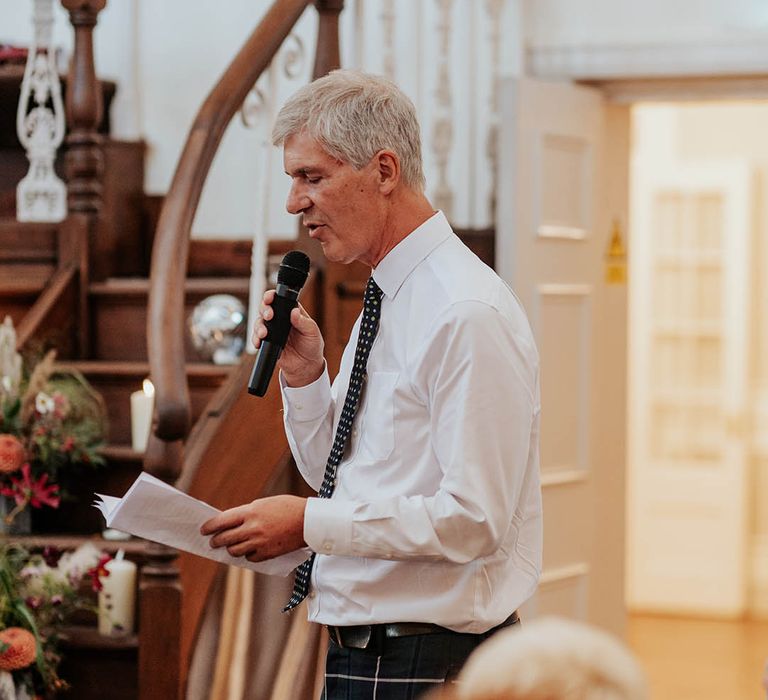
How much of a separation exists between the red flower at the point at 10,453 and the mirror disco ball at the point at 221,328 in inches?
29.1

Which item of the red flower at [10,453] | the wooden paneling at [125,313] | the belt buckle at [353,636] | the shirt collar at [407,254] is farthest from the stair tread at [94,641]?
the shirt collar at [407,254]

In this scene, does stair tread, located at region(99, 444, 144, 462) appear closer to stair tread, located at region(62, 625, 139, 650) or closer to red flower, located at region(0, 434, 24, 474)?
red flower, located at region(0, 434, 24, 474)

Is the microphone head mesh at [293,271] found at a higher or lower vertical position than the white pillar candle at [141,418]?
higher

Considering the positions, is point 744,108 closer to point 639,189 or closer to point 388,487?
point 639,189

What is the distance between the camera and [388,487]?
185 cm

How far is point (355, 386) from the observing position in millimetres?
1921

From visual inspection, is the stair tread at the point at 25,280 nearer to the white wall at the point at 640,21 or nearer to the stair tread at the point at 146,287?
the stair tread at the point at 146,287

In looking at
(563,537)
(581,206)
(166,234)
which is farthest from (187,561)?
(581,206)

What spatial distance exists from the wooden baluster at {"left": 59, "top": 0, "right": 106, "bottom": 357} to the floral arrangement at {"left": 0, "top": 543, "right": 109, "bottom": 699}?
4.02 feet

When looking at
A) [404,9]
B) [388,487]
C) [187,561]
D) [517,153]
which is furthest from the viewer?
[404,9]

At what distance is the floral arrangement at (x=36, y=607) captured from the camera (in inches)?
120

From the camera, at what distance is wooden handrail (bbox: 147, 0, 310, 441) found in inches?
123

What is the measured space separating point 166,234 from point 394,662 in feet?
5.66

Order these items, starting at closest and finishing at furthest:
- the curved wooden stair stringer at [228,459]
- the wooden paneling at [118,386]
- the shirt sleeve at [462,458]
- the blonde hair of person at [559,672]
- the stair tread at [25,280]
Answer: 1. the blonde hair of person at [559,672]
2. the shirt sleeve at [462,458]
3. the curved wooden stair stringer at [228,459]
4. the wooden paneling at [118,386]
5. the stair tread at [25,280]
